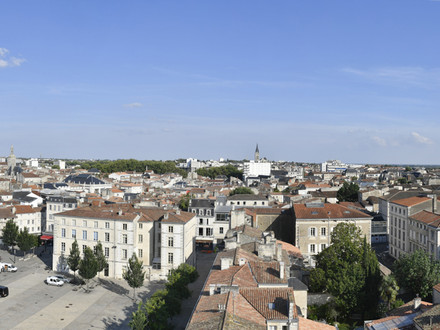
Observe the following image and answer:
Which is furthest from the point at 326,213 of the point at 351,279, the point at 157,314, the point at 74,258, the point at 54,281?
the point at 54,281

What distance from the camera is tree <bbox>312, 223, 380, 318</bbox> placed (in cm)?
3488

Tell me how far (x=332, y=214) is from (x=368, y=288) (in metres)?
19.2

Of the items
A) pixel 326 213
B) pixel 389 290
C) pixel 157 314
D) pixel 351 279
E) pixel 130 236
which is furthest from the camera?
pixel 326 213

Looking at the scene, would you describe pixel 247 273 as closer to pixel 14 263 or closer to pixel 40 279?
pixel 40 279

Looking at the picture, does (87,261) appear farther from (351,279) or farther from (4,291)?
(351,279)

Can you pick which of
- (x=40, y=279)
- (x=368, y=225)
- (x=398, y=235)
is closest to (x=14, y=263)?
(x=40, y=279)

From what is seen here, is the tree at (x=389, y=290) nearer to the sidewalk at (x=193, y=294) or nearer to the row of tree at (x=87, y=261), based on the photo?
the sidewalk at (x=193, y=294)

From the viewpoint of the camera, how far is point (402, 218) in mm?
55719

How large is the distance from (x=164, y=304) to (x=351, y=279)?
1565 cm

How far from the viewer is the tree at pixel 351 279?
34875 millimetres

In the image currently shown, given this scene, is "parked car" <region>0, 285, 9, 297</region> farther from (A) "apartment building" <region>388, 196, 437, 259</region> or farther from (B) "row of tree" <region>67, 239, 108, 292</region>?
(A) "apartment building" <region>388, 196, 437, 259</region>

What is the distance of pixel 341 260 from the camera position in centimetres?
3772

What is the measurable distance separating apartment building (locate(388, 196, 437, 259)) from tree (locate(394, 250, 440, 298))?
631 inches

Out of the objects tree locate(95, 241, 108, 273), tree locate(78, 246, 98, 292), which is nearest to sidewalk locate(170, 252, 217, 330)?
tree locate(95, 241, 108, 273)
